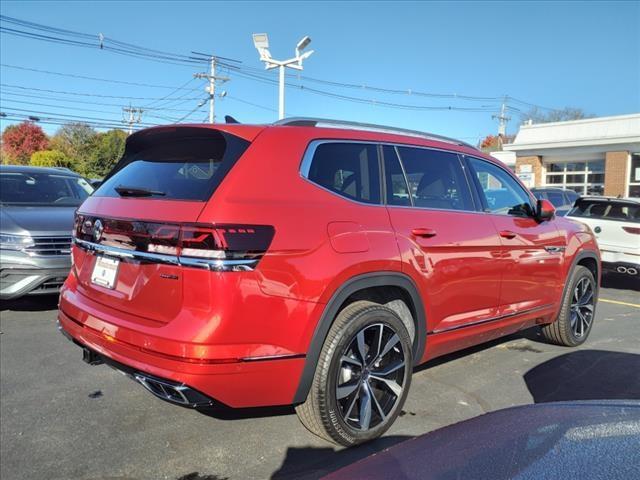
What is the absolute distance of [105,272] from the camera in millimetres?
3002

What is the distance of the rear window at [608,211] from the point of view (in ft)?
26.8

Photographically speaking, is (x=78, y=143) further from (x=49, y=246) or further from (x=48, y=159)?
(x=49, y=246)

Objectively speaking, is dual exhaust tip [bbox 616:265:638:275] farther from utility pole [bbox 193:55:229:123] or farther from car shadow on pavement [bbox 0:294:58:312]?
utility pole [bbox 193:55:229:123]

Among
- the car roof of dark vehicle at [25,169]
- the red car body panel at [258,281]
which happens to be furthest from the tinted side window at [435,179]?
the car roof of dark vehicle at [25,169]

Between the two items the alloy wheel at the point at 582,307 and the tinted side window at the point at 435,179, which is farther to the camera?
the alloy wheel at the point at 582,307

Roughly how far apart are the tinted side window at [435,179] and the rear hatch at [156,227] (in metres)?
1.30

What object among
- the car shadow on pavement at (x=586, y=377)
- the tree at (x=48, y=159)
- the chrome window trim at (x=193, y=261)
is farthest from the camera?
the tree at (x=48, y=159)

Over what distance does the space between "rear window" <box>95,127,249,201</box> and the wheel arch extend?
Answer: 0.89 metres

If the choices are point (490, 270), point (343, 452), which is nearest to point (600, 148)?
point (490, 270)

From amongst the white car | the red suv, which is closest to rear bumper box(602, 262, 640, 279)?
the white car

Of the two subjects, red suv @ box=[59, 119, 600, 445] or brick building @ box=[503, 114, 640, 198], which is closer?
red suv @ box=[59, 119, 600, 445]

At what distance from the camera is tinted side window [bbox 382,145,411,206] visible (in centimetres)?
338

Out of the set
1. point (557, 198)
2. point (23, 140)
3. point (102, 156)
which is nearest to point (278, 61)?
point (557, 198)

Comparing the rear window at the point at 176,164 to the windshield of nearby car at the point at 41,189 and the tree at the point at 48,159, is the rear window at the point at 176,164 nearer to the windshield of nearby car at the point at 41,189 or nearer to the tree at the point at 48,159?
the windshield of nearby car at the point at 41,189
